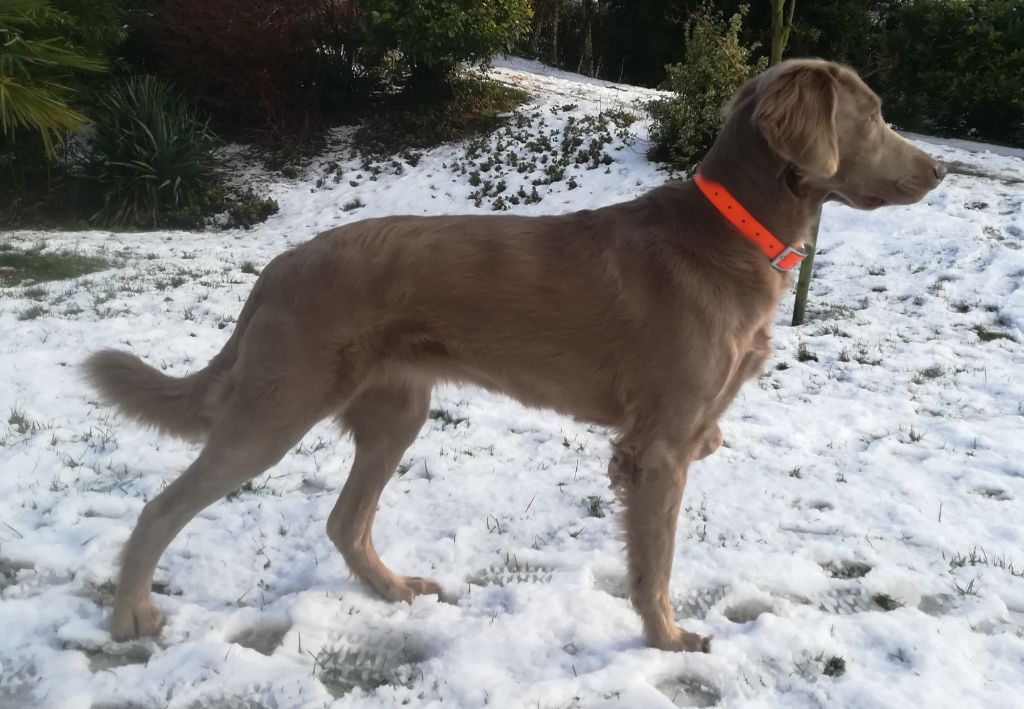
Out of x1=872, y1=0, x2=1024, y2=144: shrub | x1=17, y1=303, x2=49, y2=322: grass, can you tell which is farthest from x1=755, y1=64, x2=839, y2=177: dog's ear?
x1=872, y1=0, x2=1024, y2=144: shrub

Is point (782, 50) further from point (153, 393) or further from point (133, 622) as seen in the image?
point (133, 622)

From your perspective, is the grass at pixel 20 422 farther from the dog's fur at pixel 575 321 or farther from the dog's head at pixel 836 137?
the dog's head at pixel 836 137

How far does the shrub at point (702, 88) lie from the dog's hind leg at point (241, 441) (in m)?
8.49

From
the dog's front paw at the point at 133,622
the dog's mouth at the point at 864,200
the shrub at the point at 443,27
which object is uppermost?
the shrub at the point at 443,27

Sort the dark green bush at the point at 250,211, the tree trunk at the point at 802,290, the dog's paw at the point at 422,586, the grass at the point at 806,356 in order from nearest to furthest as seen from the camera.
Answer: the dog's paw at the point at 422,586 → the grass at the point at 806,356 → the tree trunk at the point at 802,290 → the dark green bush at the point at 250,211

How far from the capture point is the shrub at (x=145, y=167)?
1136 cm

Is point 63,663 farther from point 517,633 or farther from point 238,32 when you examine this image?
point 238,32

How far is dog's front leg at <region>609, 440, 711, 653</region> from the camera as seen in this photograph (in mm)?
2508

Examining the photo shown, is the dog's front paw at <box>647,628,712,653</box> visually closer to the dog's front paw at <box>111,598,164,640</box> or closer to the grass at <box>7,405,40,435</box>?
the dog's front paw at <box>111,598,164,640</box>

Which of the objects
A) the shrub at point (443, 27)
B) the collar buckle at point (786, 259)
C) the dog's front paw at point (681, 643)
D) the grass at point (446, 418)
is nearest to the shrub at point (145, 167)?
the shrub at point (443, 27)

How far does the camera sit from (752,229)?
8.37 feet

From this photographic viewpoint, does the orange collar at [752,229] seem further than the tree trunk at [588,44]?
No

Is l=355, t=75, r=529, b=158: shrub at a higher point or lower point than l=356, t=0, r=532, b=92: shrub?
lower

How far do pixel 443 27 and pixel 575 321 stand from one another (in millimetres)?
11360
